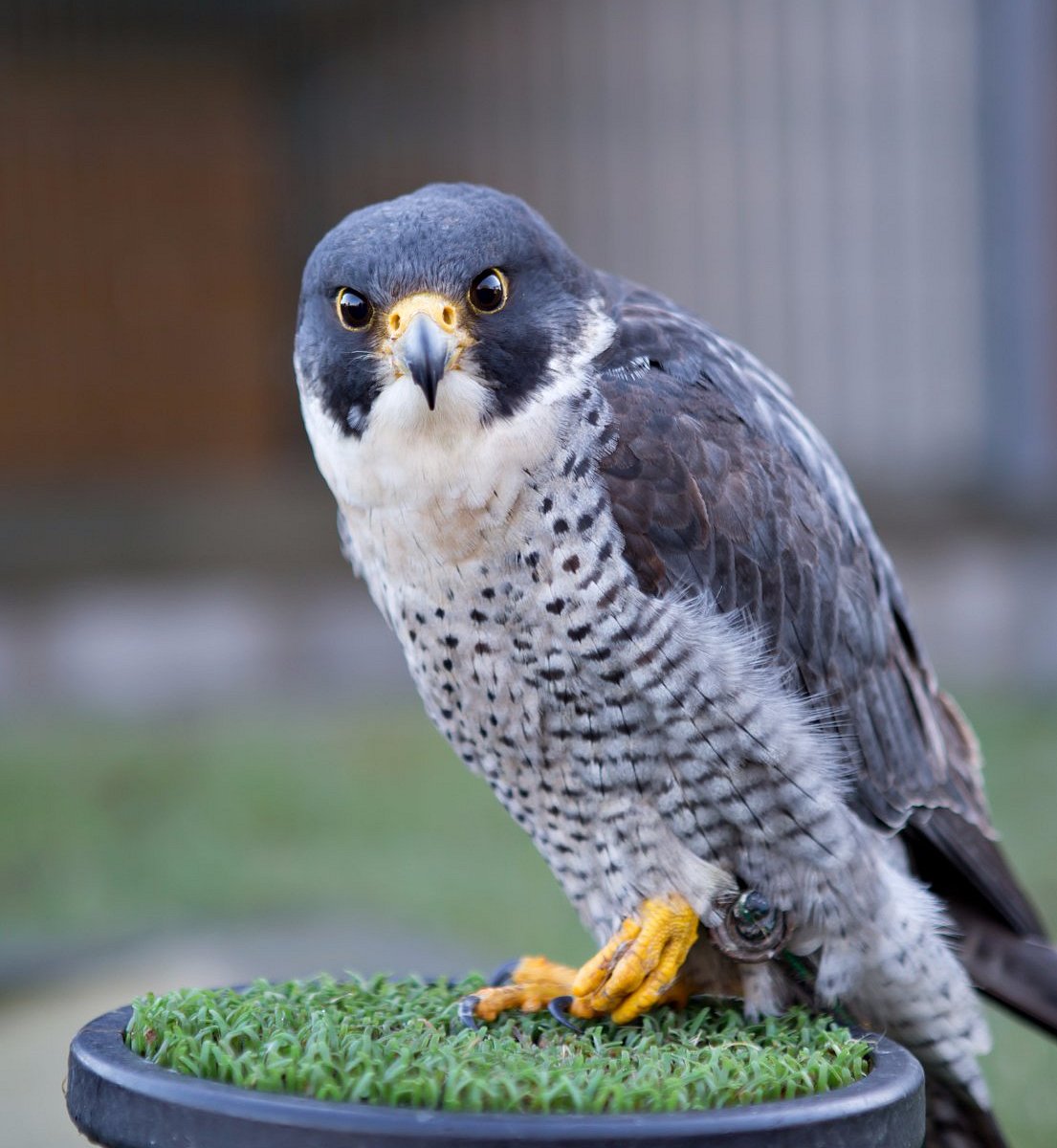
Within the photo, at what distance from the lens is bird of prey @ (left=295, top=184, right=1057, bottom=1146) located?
2.17 metres

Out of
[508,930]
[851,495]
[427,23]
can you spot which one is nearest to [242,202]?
[427,23]

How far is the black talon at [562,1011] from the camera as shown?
7.41 feet

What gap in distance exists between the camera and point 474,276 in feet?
7.07

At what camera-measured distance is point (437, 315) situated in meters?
2.12

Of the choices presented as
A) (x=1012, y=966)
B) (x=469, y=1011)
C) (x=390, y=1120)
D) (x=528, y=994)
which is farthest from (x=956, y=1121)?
(x=390, y=1120)

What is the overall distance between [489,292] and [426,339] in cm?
17

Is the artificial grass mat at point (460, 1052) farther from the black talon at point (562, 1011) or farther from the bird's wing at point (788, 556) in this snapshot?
the bird's wing at point (788, 556)

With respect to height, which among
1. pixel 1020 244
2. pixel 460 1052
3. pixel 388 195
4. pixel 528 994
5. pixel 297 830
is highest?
pixel 388 195

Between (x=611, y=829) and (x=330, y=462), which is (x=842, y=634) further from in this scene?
(x=330, y=462)

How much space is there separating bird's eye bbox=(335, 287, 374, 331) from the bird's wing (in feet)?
1.18

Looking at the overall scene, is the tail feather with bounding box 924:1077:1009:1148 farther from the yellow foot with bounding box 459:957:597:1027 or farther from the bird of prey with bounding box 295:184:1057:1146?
the yellow foot with bounding box 459:957:597:1027

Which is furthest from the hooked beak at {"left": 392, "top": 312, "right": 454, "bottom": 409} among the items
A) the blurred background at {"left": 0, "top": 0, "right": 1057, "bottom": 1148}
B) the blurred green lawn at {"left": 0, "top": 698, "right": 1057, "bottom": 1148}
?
the blurred background at {"left": 0, "top": 0, "right": 1057, "bottom": 1148}

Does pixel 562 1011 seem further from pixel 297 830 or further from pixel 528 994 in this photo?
pixel 297 830

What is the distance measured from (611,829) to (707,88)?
7.43 metres
